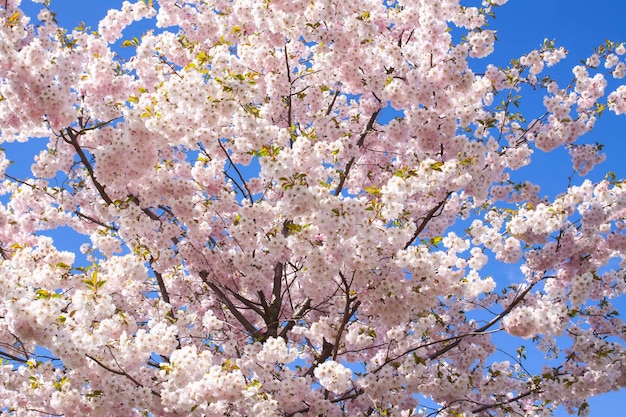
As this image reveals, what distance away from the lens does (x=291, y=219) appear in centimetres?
739

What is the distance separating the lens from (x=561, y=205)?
8.07m

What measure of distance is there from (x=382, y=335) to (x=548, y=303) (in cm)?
261

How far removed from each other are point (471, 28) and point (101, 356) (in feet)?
22.6

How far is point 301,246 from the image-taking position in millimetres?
7605

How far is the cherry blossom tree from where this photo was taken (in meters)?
7.34

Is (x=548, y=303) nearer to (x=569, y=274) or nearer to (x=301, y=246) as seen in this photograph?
(x=569, y=274)

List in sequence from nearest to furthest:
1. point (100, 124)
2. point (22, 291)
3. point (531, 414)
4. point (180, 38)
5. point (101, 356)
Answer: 1. point (22, 291)
2. point (101, 356)
3. point (100, 124)
4. point (531, 414)
5. point (180, 38)

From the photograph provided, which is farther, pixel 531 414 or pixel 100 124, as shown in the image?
pixel 531 414

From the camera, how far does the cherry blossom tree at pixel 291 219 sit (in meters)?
7.34

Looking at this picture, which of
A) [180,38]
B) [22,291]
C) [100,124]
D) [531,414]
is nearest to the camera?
[22,291]

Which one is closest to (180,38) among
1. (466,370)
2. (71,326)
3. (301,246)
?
(301,246)

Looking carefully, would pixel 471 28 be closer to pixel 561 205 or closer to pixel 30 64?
pixel 561 205

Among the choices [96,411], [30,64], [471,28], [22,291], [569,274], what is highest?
[471,28]

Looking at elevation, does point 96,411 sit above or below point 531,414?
below
